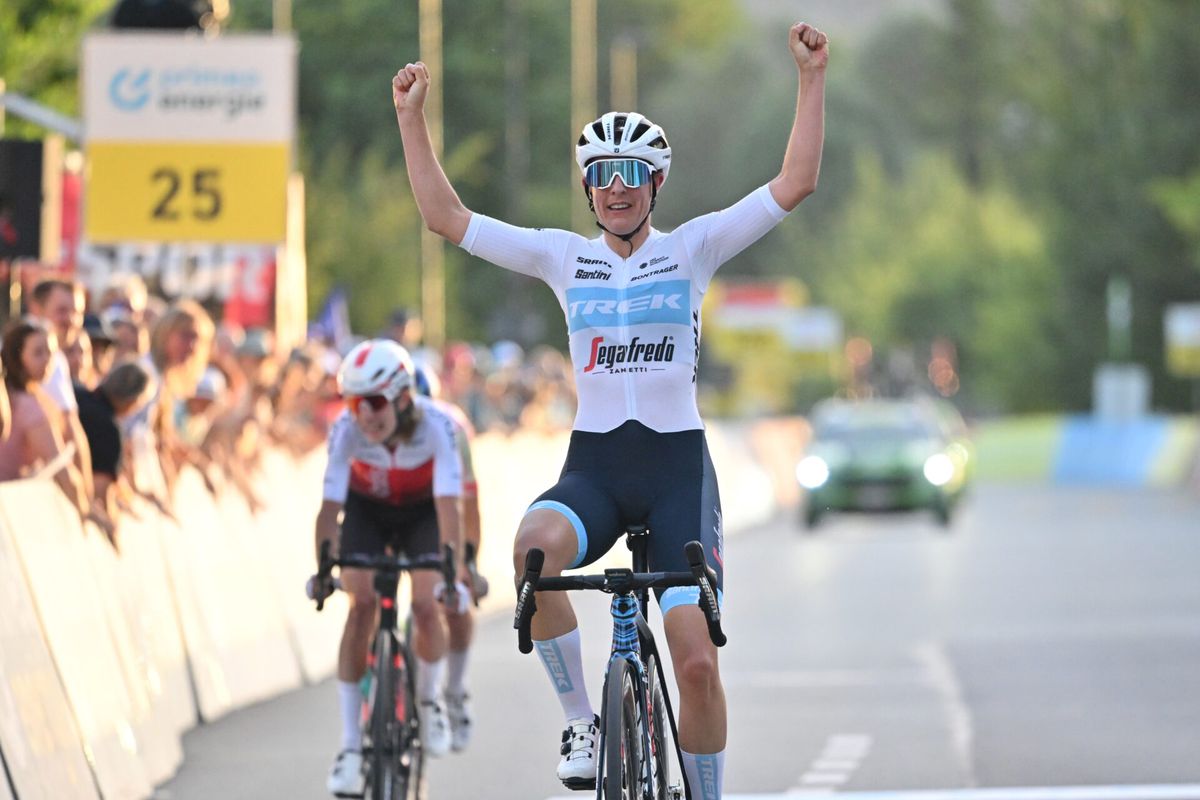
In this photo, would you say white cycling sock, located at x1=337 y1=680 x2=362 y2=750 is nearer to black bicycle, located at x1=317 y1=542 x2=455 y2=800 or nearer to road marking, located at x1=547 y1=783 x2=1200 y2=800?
black bicycle, located at x1=317 y1=542 x2=455 y2=800

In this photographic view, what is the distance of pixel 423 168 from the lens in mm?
8766

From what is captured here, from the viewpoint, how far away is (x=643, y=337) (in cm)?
855

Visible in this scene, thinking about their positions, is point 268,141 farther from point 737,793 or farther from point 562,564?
point 562,564

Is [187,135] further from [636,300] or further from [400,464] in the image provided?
[636,300]

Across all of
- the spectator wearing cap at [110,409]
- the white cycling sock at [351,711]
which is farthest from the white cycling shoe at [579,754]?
the spectator wearing cap at [110,409]

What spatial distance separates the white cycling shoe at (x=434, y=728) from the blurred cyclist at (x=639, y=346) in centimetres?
272

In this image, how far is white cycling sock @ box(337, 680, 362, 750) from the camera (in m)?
10.5

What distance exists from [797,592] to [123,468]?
11.3 meters

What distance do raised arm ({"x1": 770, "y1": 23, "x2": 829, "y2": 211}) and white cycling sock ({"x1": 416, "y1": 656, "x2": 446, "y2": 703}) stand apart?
340 cm

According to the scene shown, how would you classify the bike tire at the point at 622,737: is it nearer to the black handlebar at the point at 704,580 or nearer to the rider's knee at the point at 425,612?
the black handlebar at the point at 704,580

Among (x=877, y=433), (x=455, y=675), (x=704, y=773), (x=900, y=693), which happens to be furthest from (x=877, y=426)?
(x=704, y=773)

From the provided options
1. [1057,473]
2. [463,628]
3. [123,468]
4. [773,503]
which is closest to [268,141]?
[123,468]

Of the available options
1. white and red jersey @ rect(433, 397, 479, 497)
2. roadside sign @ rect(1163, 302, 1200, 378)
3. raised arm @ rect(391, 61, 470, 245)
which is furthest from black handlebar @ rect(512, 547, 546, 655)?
roadside sign @ rect(1163, 302, 1200, 378)

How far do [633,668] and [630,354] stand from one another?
928mm
